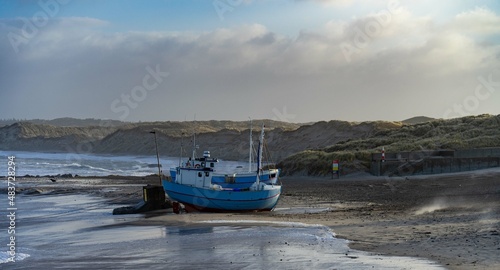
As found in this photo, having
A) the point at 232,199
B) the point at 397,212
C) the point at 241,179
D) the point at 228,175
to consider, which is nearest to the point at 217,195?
the point at 232,199

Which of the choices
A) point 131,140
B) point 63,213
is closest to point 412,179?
point 63,213

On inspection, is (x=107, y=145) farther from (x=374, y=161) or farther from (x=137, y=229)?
(x=137, y=229)

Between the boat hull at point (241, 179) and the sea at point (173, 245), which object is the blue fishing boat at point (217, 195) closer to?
the boat hull at point (241, 179)

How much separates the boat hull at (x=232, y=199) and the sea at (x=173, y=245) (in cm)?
238

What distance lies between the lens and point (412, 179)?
34.2 metres

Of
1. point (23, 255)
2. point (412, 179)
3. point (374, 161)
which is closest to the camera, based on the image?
point (23, 255)

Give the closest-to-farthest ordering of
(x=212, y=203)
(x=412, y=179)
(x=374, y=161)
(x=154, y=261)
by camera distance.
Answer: (x=154, y=261), (x=212, y=203), (x=412, y=179), (x=374, y=161)

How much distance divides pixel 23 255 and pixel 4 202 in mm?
16327

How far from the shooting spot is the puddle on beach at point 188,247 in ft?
41.9

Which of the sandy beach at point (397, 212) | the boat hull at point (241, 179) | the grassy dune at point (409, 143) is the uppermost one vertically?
the grassy dune at point (409, 143)

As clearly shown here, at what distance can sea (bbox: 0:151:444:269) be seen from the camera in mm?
12828

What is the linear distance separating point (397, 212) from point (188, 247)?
8.56 meters

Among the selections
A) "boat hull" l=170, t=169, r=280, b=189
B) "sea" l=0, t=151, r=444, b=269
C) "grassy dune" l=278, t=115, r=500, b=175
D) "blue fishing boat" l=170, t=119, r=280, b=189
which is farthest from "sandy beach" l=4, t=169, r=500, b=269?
"grassy dune" l=278, t=115, r=500, b=175

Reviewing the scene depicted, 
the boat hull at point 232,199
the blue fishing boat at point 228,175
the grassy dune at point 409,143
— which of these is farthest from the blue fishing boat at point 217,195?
the grassy dune at point 409,143
